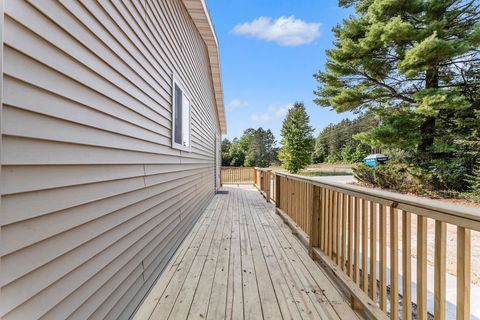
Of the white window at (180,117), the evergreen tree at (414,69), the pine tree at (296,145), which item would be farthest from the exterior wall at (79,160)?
the pine tree at (296,145)

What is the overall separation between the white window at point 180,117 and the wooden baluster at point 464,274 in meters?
2.87

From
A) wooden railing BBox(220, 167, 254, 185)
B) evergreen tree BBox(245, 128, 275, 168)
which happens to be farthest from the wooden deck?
evergreen tree BBox(245, 128, 275, 168)

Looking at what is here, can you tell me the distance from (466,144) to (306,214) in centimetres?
801

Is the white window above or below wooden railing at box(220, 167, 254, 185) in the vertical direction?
above

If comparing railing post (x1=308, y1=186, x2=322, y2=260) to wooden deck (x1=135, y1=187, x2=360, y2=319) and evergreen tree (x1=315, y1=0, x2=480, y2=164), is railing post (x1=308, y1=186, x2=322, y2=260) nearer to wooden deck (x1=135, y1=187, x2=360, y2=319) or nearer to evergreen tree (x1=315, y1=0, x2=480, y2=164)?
wooden deck (x1=135, y1=187, x2=360, y2=319)

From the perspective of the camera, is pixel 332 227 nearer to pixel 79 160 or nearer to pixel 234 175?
pixel 79 160

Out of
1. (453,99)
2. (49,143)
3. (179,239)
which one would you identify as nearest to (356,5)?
(453,99)

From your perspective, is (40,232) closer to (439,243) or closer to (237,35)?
(439,243)

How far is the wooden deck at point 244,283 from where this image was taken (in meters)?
1.95

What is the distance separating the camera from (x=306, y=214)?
11.3 feet

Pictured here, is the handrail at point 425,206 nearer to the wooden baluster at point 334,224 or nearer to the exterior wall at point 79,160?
the wooden baluster at point 334,224

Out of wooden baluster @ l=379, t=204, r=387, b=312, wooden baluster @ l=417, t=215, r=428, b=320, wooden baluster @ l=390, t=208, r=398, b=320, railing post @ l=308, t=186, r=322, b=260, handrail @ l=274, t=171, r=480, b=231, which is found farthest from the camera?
railing post @ l=308, t=186, r=322, b=260

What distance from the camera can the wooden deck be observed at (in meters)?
1.95

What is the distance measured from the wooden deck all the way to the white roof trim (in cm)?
384
